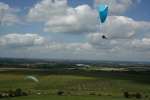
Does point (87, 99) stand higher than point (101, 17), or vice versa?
point (101, 17)

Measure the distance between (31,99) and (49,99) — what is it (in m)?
3.03

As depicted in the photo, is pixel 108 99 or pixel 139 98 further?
pixel 139 98

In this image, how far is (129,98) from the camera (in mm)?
61719

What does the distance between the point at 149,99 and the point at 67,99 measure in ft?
47.8

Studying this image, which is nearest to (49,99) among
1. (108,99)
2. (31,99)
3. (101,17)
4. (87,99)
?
(31,99)

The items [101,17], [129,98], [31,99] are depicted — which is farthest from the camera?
[129,98]

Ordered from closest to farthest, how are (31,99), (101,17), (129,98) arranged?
(101,17), (31,99), (129,98)

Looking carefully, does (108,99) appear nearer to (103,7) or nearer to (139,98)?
(139,98)

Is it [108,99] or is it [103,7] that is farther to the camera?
[108,99]

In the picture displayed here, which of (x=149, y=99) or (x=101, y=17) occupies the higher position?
(x=101, y=17)

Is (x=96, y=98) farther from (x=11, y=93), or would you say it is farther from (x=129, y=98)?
(x=11, y=93)

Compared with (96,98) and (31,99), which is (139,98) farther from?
(31,99)

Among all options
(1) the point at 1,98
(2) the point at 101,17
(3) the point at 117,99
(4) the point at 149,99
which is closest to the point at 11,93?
(1) the point at 1,98

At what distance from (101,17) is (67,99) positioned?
34.2 m
